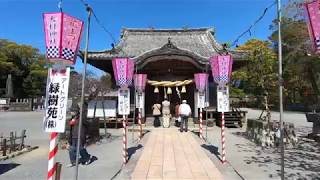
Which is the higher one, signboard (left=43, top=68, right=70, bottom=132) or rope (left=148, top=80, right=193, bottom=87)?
rope (left=148, top=80, right=193, bottom=87)

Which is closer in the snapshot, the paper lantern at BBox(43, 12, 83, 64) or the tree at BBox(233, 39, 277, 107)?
the paper lantern at BBox(43, 12, 83, 64)

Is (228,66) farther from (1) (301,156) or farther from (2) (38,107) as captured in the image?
(2) (38,107)

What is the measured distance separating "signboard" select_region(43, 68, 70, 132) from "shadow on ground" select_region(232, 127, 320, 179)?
5.58 metres

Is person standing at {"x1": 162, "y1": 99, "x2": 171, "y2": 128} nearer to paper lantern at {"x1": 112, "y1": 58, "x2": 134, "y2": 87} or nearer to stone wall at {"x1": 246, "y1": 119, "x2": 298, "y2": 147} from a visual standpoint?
stone wall at {"x1": 246, "y1": 119, "x2": 298, "y2": 147}

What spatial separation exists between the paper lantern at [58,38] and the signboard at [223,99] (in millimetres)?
6369

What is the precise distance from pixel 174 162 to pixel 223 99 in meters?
2.70

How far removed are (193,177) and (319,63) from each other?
9608 millimetres

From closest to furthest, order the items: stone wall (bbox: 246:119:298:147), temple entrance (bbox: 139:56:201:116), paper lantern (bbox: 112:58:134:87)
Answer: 1. paper lantern (bbox: 112:58:134:87)
2. stone wall (bbox: 246:119:298:147)
3. temple entrance (bbox: 139:56:201:116)

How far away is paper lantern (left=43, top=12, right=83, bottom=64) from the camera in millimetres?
6734

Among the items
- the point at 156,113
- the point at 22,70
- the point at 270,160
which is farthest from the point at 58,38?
the point at 22,70

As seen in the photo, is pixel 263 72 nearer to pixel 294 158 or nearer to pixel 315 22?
pixel 294 158

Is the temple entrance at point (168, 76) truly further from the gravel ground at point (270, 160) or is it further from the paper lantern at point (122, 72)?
the paper lantern at point (122, 72)

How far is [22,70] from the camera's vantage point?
5806 centimetres

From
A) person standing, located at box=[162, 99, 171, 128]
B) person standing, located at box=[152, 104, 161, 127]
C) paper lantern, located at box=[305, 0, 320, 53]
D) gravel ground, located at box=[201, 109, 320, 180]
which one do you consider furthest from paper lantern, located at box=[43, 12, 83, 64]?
person standing, located at box=[152, 104, 161, 127]
